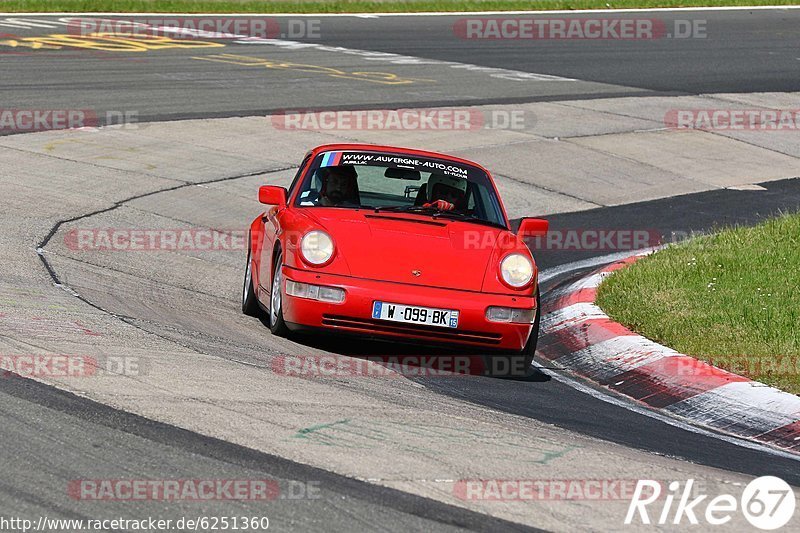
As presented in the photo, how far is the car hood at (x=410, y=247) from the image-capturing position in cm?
806

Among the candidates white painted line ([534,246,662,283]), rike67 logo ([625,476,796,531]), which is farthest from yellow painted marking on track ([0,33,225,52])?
rike67 logo ([625,476,796,531])

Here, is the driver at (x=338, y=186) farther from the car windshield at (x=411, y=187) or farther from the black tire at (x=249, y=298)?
the black tire at (x=249, y=298)

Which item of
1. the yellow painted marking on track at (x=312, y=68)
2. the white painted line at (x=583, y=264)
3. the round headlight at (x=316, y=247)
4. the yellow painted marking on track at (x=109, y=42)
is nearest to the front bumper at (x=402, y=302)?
the round headlight at (x=316, y=247)

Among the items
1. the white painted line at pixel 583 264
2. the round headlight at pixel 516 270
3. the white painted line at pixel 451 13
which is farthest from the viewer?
the white painted line at pixel 451 13

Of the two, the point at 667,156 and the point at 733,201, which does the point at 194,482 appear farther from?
the point at 667,156

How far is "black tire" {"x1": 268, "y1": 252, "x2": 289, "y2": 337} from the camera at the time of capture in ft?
27.3

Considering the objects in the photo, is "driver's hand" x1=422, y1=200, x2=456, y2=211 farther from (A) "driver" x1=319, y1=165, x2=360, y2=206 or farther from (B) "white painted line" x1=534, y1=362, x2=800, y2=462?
(B) "white painted line" x1=534, y1=362, x2=800, y2=462

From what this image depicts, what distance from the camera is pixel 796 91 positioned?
23.0 metres

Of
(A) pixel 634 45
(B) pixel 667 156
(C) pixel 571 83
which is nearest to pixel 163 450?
(B) pixel 667 156

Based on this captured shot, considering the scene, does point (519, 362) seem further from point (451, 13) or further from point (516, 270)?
point (451, 13)

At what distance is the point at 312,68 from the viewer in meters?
22.5

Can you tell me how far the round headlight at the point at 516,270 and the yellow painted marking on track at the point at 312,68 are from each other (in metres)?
13.2

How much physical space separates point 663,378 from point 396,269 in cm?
172

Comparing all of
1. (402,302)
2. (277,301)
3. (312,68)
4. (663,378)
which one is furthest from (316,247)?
(312,68)
